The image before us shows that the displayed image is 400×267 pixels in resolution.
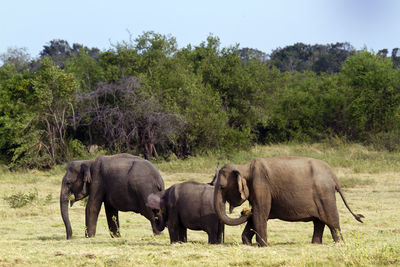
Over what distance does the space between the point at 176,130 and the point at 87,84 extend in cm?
557

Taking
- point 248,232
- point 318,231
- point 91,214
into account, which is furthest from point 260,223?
point 91,214

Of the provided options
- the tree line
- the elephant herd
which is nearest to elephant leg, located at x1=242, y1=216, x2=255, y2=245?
the elephant herd

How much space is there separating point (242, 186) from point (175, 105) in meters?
19.2

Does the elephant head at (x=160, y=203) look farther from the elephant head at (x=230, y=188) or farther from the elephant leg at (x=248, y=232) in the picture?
the elephant leg at (x=248, y=232)

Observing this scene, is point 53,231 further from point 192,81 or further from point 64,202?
point 192,81

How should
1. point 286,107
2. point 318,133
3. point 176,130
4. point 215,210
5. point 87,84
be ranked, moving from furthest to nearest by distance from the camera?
point 286,107 → point 318,133 → point 87,84 → point 176,130 → point 215,210

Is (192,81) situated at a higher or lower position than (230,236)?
higher

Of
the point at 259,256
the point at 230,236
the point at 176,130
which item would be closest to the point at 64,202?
the point at 230,236

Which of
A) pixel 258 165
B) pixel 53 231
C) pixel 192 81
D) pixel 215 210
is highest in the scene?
pixel 192 81

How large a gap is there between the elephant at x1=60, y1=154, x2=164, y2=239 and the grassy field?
514 mm

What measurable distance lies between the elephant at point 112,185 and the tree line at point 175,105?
1477cm

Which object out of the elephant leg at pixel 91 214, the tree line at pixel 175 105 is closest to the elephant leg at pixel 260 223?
the elephant leg at pixel 91 214

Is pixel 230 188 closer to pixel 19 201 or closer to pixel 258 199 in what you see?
pixel 258 199

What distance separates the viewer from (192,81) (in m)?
30.5
